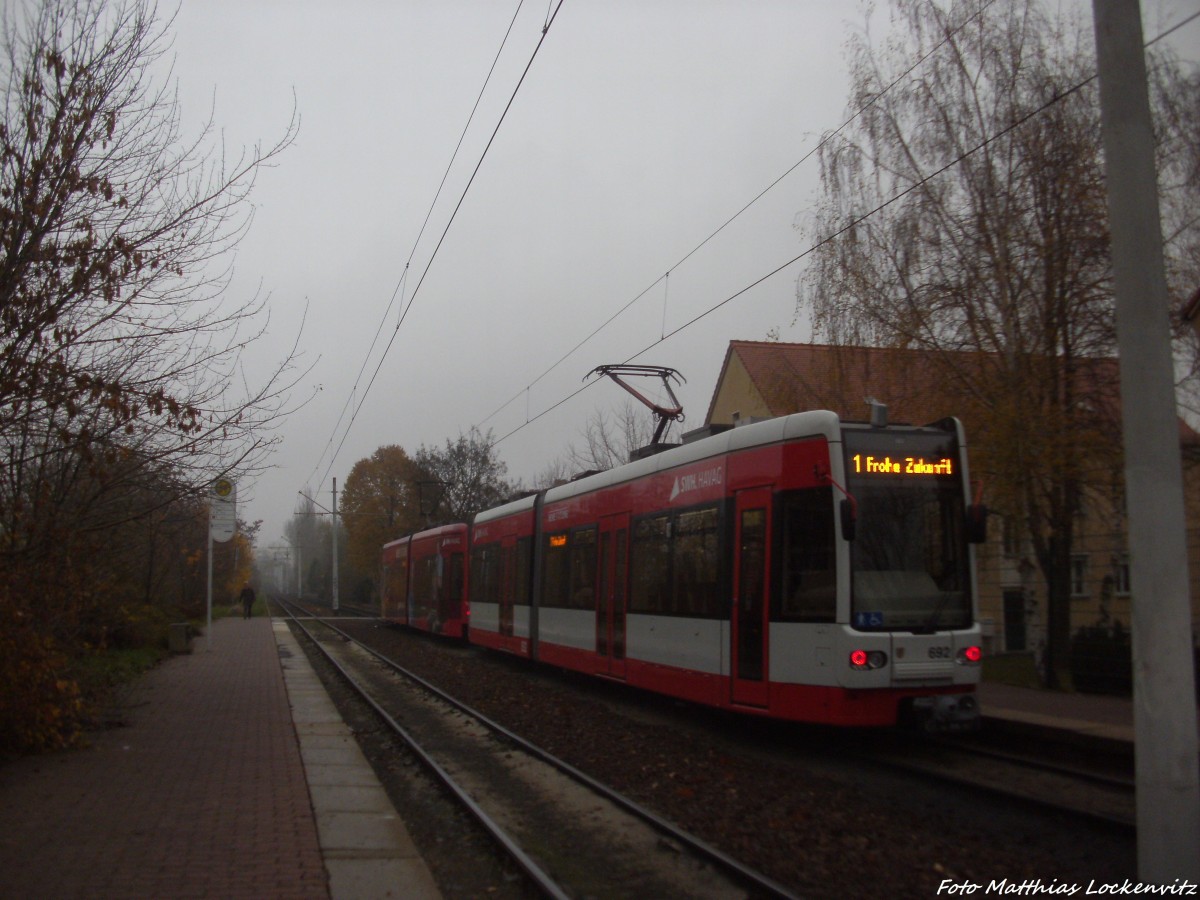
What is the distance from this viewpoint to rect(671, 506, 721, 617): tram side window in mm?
11391

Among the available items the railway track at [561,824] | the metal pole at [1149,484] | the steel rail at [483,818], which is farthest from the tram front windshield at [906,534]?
the metal pole at [1149,484]

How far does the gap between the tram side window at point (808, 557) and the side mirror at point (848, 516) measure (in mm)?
211

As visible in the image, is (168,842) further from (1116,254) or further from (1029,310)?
(1029,310)

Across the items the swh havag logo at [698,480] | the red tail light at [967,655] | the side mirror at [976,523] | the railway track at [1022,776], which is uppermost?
the swh havag logo at [698,480]

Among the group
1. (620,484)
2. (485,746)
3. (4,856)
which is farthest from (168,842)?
(620,484)

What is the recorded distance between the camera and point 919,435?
10.4 m

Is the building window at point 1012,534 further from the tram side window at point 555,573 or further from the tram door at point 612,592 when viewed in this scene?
the tram side window at point 555,573

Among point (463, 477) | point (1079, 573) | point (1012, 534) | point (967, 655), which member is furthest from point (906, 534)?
point (463, 477)

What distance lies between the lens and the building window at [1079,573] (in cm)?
1970

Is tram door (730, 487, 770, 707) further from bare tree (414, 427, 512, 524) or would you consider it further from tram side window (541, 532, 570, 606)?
bare tree (414, 427, 512, 524)

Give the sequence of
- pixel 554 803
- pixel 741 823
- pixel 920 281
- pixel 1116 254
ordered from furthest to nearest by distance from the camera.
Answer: pixel 920 281 → pixel 554 803 → pixel 741 823 → pixel 1116 254

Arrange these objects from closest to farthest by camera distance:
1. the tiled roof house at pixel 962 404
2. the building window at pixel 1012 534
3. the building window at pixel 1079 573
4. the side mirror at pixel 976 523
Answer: the side mirror at pixel 976 523, the building window at pixel 1012 534, the tiled roof house at pixel 962 404, the building window at pixel 1079 573

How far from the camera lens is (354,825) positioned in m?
7.84

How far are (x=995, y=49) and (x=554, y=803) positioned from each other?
49.3 feet
